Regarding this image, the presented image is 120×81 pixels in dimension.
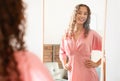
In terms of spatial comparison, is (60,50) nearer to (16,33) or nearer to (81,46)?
(81,46)

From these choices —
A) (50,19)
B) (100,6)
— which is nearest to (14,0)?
(50,19)

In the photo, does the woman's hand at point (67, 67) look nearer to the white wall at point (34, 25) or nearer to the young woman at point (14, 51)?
the white wall at point (34, 25)

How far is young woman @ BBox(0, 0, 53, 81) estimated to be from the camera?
1.88 feet

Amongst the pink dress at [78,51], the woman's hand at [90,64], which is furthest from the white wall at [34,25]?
the woman's hand at [90,64]

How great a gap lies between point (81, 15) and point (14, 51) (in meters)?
1.23

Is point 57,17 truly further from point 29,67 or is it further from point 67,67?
point 29,67

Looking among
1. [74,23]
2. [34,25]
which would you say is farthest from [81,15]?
[34,25]

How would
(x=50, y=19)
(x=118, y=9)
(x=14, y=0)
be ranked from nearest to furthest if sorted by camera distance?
(x=14, y=0) → (x=50, y=19) → (x=118, y=9)

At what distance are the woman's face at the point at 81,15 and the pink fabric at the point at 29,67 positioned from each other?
1.18 meters

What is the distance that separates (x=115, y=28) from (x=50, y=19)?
563mm

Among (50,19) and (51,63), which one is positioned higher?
(50,19)

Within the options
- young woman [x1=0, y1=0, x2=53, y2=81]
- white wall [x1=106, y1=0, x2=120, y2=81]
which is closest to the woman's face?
white wall [x1=106, y1=0, x2=120, y2=81]

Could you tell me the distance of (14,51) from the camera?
0.62 metres

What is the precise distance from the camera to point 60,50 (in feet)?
5.98
